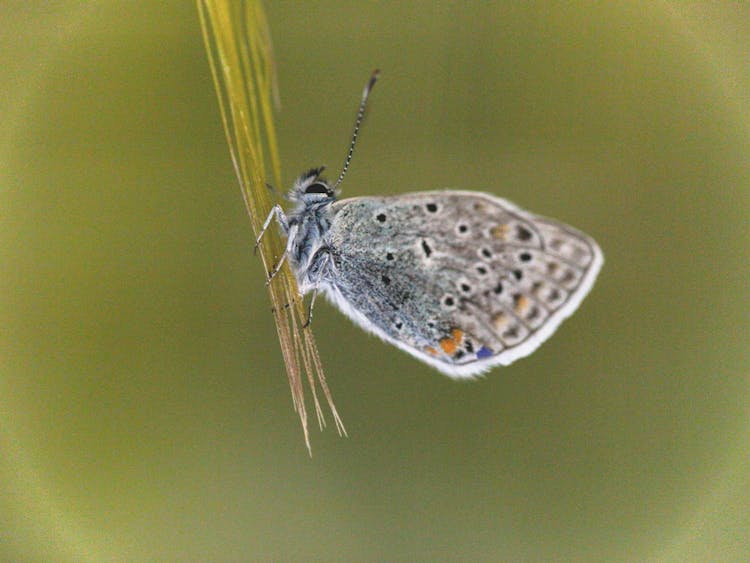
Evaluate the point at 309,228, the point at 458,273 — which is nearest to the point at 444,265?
the point at 458,273

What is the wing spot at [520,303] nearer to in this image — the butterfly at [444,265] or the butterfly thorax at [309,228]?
the butterfly at [444,265]

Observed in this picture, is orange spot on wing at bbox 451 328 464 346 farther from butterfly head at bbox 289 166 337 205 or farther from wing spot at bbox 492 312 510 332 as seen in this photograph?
butterfly head at bbox 289 166 337 205

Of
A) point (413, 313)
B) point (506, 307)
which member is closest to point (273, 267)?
point (413, 313)

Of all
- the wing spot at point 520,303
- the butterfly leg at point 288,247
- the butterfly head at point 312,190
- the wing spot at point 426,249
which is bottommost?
the wing spot at point 520,303

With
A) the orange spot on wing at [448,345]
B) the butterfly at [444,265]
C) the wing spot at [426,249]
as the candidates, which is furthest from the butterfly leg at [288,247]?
the orange spot on wing at [448,345]

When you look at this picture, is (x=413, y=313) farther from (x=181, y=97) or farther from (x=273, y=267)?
(x=181, y=97)

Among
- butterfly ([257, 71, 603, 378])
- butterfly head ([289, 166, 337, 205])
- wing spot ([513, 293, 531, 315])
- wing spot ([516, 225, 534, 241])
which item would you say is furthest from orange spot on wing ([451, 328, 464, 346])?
butterfly head ([289, 166, 337, 205])

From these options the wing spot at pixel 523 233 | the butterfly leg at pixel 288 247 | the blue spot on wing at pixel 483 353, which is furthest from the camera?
the blue spot on wing at pixel 483 353
